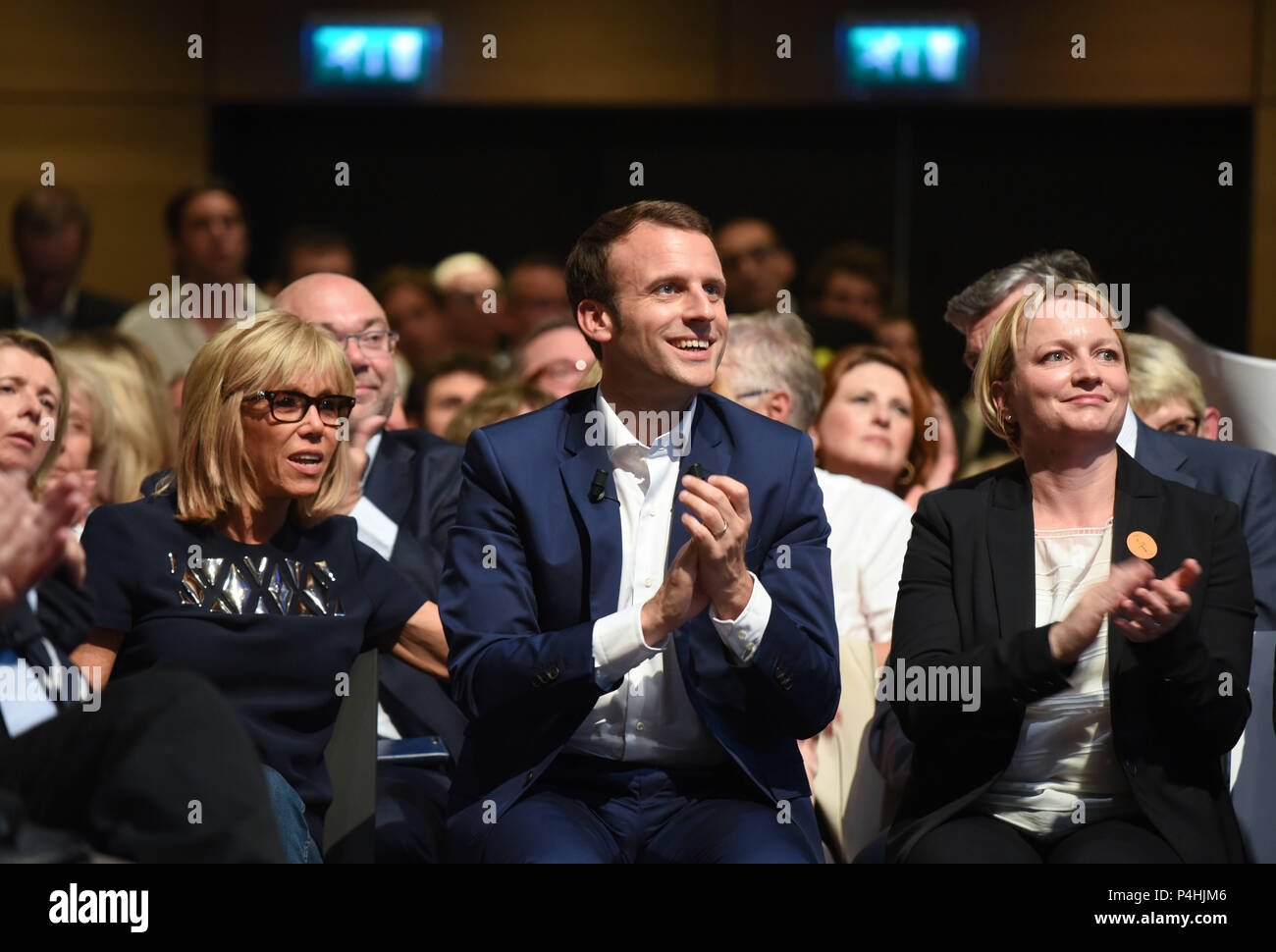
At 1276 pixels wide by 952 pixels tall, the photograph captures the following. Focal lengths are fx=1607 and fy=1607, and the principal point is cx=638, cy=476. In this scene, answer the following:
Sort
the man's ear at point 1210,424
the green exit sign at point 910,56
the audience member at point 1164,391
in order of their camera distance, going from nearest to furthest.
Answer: the audience member at point 1164,391 → the man's ear at point 1210,424 → the green exit sign at point 910,56

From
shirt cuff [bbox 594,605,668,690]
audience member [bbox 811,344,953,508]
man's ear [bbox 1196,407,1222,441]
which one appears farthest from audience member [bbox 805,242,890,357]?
shirt cuff [bbox 594,605,668,690]

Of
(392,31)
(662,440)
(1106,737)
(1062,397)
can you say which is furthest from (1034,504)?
(392,31)

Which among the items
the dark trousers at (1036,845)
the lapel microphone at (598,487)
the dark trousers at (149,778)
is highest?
the lapel microphone at (598,487)

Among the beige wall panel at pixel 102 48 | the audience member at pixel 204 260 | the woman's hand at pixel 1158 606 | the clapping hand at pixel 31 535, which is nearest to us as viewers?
the clapping hand at pixel 31 535

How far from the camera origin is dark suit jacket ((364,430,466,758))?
3.12 metres

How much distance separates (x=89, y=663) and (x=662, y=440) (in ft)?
3.21

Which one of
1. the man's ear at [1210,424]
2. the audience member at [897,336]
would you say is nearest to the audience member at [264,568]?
the man's ear at [1210,424]

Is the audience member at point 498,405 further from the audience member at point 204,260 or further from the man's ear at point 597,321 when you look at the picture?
the audience member at point 204,260

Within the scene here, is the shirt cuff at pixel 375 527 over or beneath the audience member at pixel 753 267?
beneath

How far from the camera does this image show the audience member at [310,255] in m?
6.45

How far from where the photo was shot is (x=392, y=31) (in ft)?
22.9

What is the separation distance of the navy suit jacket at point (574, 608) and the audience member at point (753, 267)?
3.59 meters

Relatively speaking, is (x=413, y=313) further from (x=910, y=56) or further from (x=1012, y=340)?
(x=1012, y=340)

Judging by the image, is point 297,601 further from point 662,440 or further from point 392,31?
point 392,31
